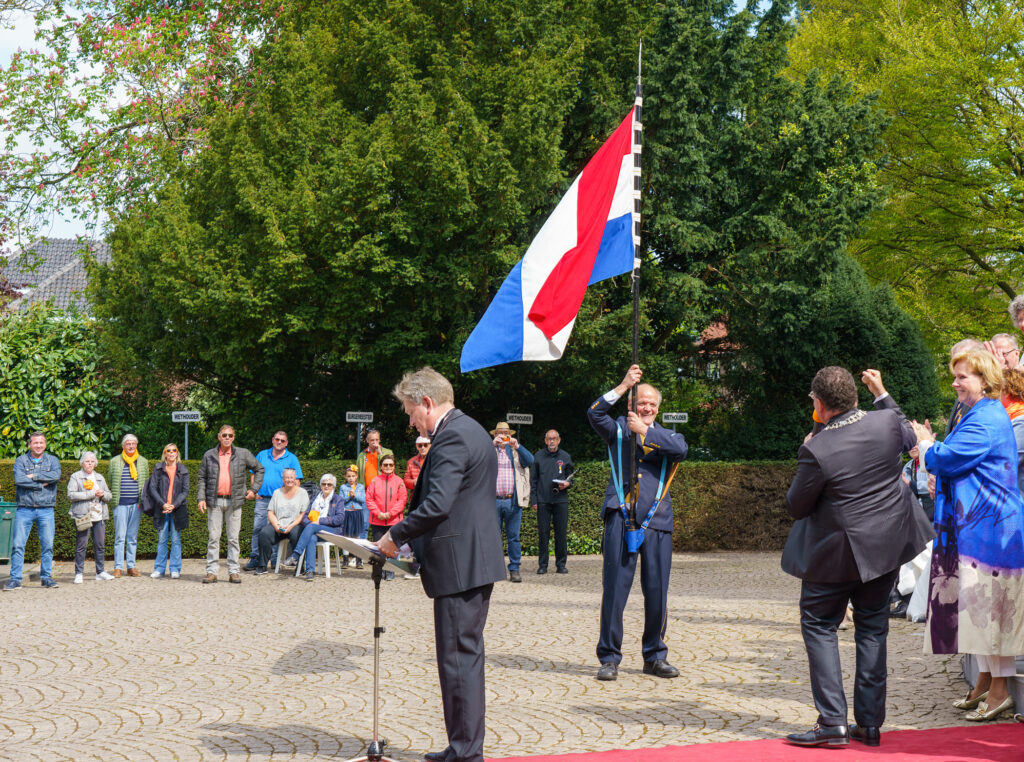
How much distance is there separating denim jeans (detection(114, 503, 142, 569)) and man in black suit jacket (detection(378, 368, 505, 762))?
34.9ft

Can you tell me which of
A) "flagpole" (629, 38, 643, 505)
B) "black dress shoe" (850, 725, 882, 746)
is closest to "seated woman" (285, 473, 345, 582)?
"flagpole" (629, 38, 643, 505)

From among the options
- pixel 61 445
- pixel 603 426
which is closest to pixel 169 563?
pixel 61 445

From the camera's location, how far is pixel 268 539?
1493 centimetres

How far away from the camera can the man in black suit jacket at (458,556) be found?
5.03 m

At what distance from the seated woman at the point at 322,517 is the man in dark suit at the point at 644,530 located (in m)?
7.75

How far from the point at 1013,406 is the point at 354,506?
10.6 meters

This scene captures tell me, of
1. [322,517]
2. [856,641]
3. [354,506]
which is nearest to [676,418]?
[354,506]

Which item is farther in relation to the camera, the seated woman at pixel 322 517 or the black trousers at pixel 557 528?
the black trousers at pixel 557 528

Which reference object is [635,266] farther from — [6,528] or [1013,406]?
[6,528]

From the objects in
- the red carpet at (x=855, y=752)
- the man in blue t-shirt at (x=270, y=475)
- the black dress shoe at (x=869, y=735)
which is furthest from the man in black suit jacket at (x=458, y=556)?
the man in blue t-shirt at (x=270, y=475)

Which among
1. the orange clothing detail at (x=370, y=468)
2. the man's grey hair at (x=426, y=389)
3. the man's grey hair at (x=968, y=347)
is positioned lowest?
the orange clothing detail at (x=370, y=468)

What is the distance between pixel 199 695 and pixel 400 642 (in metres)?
2.37

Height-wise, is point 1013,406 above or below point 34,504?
above

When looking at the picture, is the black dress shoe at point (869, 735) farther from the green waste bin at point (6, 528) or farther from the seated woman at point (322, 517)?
the green waste bin at point (6, 528)
